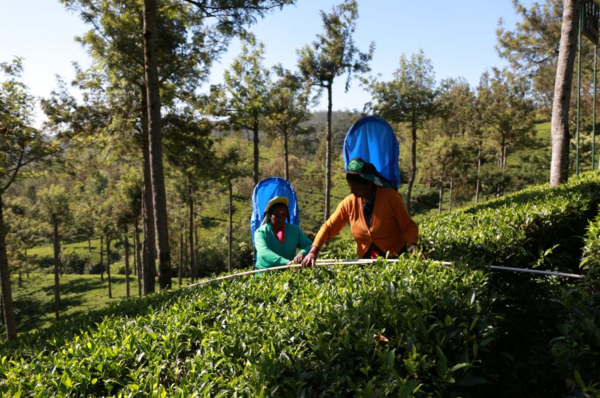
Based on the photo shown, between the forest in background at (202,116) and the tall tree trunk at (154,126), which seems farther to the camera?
the forest in background at (202,116)

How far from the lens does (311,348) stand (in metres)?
2.08

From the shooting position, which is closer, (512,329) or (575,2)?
(512,329)

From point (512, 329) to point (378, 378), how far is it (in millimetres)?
1804

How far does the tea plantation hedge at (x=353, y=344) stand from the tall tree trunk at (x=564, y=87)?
6323mm

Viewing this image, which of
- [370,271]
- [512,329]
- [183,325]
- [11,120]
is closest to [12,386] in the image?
[183,325]

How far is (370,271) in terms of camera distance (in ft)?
10.7

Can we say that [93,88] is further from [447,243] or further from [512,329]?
[512,329]

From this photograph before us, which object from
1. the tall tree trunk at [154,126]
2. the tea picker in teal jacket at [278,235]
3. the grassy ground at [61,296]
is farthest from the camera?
the grassy ground at [61,296]

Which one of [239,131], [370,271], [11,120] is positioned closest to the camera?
[370,271]

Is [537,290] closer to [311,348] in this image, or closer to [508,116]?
[311,348]

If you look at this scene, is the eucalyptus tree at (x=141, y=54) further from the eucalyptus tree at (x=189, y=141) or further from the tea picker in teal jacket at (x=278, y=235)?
the tea picker in teal jacket at (x=278, y=235)

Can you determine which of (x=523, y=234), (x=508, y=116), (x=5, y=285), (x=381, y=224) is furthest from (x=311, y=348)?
(x=508, y=116)

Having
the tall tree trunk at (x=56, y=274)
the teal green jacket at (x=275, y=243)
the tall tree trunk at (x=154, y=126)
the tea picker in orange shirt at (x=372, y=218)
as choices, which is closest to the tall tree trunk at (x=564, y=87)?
the tea picker in orange shirt at (x=372, y=218)

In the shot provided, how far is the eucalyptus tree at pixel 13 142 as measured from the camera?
953cm
